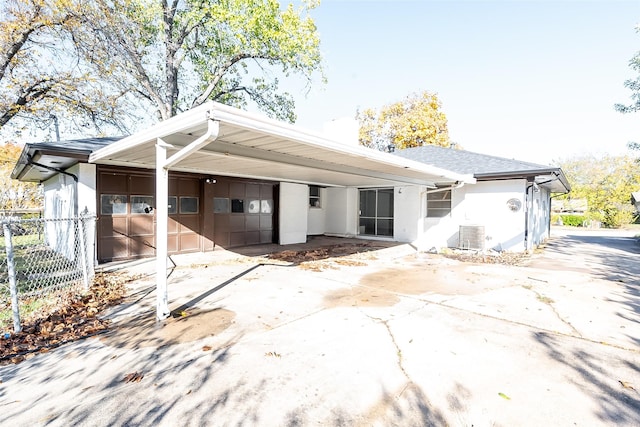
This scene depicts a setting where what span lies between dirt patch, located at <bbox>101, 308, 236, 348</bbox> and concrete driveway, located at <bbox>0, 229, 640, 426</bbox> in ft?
0.08

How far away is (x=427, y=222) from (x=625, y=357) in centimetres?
868

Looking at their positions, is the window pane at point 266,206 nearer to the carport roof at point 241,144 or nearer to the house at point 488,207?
the carport roof at point 241,144

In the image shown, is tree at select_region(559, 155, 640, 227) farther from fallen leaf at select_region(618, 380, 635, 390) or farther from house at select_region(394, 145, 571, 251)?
fallen leaf at select_region(618, 380, 635, 390)

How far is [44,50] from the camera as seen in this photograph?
34.0ft

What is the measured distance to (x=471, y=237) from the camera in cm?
995

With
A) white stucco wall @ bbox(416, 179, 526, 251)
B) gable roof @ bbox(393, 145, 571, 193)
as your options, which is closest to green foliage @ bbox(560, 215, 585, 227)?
gable roof @ bbox(393, 145, 571, 193)

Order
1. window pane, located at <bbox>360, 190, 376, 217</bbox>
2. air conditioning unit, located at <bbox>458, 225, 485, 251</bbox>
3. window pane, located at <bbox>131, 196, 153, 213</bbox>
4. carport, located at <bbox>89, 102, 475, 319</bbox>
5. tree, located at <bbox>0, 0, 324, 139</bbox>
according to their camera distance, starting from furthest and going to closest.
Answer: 1. window pane, located at <bbox>360, 190, 376, 217</bbox>
2. tree, located at <bbox>0, 0, 324, 139</bbox>
3. air conditioning unit, located at <bbox>458, 225, 485, 251</bbox>
4. window pane, located at <bbox>131, 196, 153, 213</bbox>
5. carport, located at <bbox>89, 102, 475, 319</bbox>

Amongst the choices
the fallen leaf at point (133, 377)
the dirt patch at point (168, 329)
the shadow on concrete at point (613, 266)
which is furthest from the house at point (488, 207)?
the fallen leaf at point (133, 377)

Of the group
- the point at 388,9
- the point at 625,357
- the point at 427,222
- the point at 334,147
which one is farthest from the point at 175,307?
the point at 388,9

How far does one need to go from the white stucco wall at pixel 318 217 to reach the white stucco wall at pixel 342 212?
0.18 metres

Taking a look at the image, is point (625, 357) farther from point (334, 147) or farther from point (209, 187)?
point (209, 187)

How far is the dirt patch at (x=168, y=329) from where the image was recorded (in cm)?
330

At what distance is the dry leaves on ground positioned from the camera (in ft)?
10.3

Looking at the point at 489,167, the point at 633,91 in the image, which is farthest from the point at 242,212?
the point at 633,91
